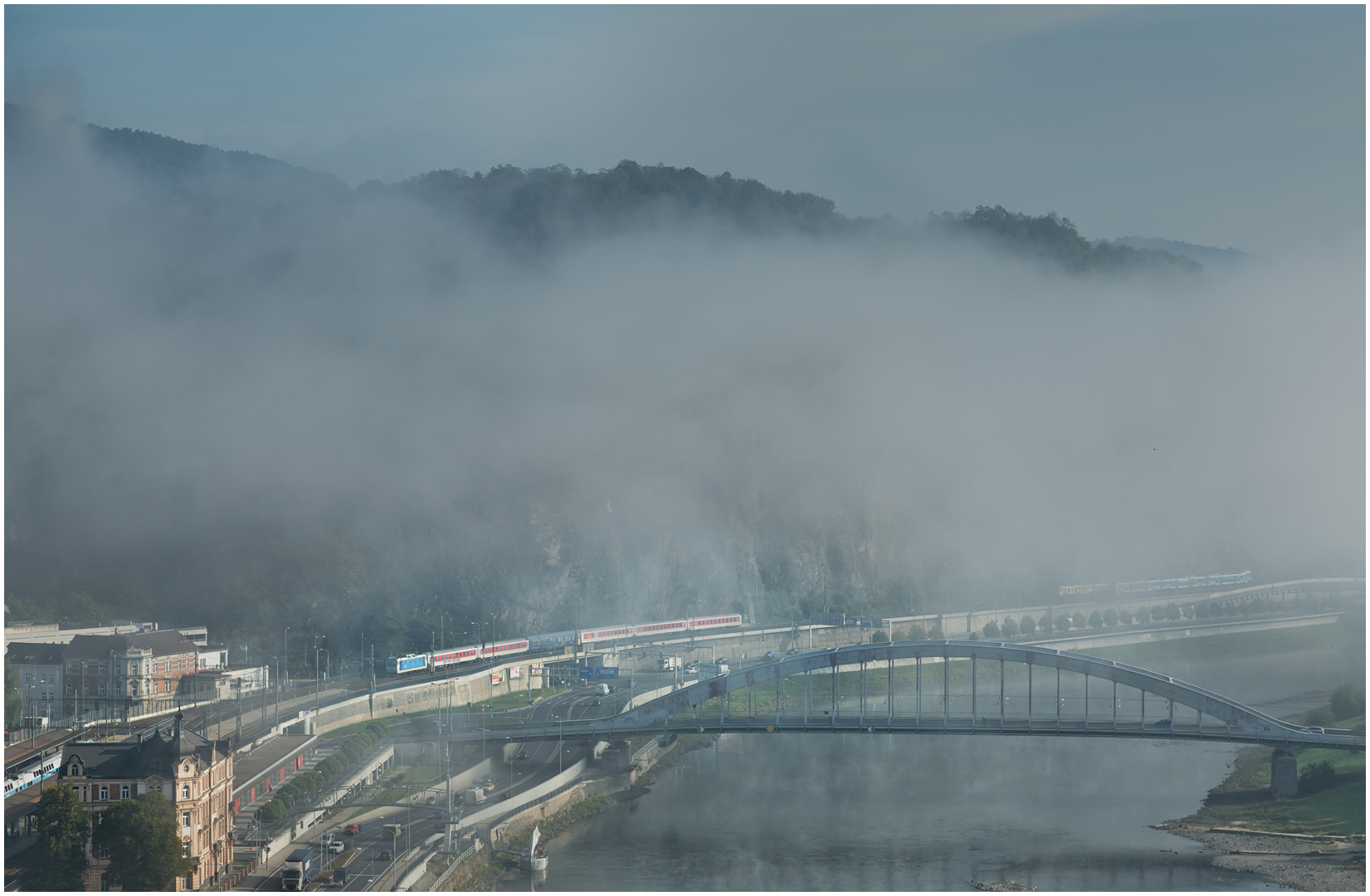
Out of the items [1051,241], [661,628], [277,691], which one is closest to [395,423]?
[661,628]

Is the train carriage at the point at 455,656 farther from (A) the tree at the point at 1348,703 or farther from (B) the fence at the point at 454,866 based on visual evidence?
(A) the tree at the point at 1348,703

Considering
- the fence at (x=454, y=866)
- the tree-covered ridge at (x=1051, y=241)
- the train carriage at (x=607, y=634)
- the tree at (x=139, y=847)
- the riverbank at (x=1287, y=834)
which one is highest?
the tree-covered ridge at (x=1051, y=241)

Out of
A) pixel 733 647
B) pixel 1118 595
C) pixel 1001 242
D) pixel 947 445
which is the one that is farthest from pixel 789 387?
pixel 1001 242

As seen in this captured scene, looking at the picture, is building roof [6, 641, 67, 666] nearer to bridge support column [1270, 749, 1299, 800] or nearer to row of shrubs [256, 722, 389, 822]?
row of shrubs [256, 722, 389, 822]

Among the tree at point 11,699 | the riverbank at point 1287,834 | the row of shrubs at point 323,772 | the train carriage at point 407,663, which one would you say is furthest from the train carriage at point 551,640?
the riverbank at point 1287,834

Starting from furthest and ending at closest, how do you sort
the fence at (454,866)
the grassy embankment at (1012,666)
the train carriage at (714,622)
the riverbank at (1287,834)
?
the train carriage at (714,622)
the grassy embankment at (1012,666)
the riverbank at (1287,834)
the fence at (454,866)

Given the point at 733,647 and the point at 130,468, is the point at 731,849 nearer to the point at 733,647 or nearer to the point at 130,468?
the point at 733,647

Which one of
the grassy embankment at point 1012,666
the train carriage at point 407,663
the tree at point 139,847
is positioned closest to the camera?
the tree at point 139,847

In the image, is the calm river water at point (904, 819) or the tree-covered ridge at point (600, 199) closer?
the calm river water at point (904, 819)
